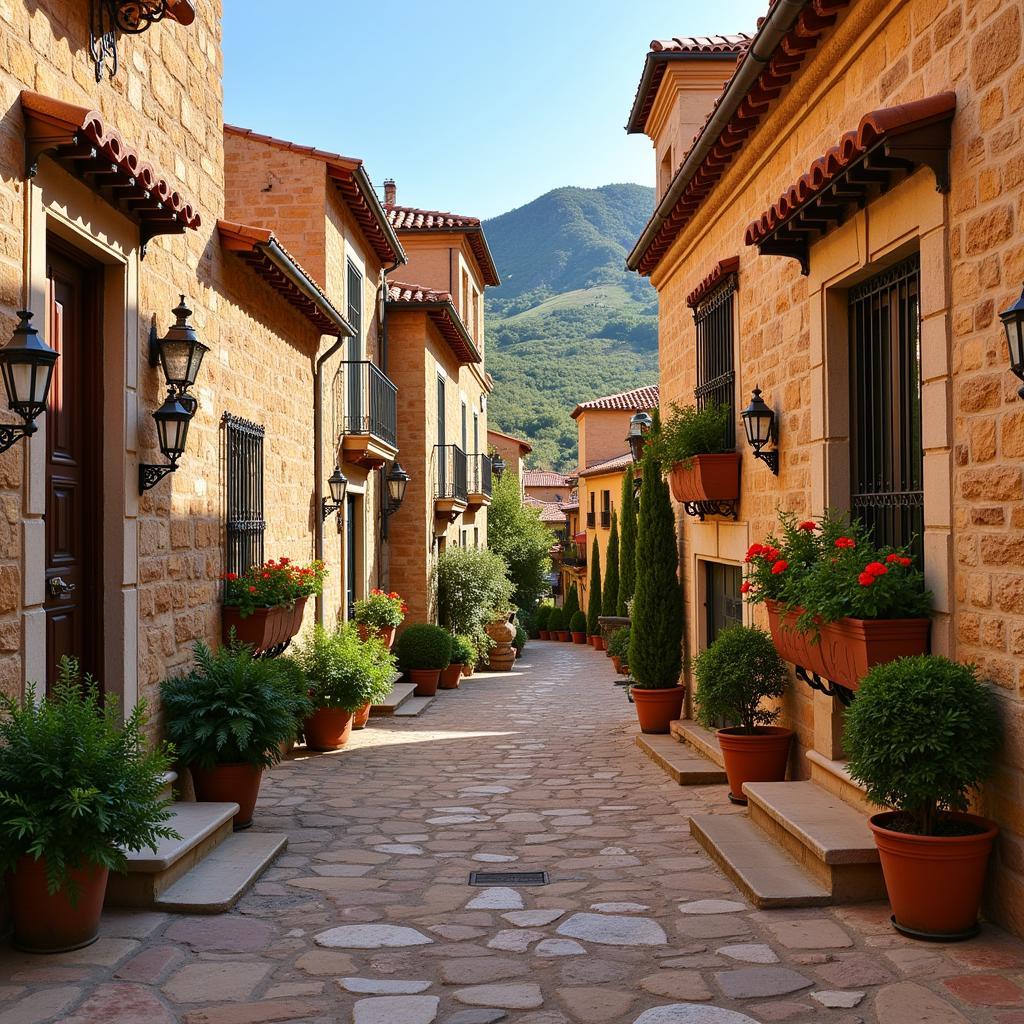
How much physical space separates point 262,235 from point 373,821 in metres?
4.20

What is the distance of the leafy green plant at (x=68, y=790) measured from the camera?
404cm

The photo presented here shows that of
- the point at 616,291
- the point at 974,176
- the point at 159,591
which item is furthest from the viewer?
the point at 616,291

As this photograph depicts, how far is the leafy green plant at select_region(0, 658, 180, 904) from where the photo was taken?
404 cm

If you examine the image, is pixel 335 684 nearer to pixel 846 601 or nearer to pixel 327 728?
pixel 327 728

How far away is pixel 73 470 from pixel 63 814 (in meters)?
2.11

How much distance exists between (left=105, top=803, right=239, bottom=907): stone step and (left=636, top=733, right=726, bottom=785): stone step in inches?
146

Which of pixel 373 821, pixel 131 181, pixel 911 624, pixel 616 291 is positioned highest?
pixel 616 291

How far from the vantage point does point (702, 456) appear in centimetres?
826

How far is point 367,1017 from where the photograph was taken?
375cm

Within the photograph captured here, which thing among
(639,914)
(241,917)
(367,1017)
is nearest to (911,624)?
(639,914)

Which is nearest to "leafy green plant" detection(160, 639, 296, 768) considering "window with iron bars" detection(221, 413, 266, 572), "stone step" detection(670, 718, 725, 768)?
"window with iron bars" detection(221, 413, 266, 572)

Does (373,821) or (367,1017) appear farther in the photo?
(373,821)

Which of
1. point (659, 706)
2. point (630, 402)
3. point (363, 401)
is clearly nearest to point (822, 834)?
point (659, 706)

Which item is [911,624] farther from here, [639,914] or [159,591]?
[159,591]
